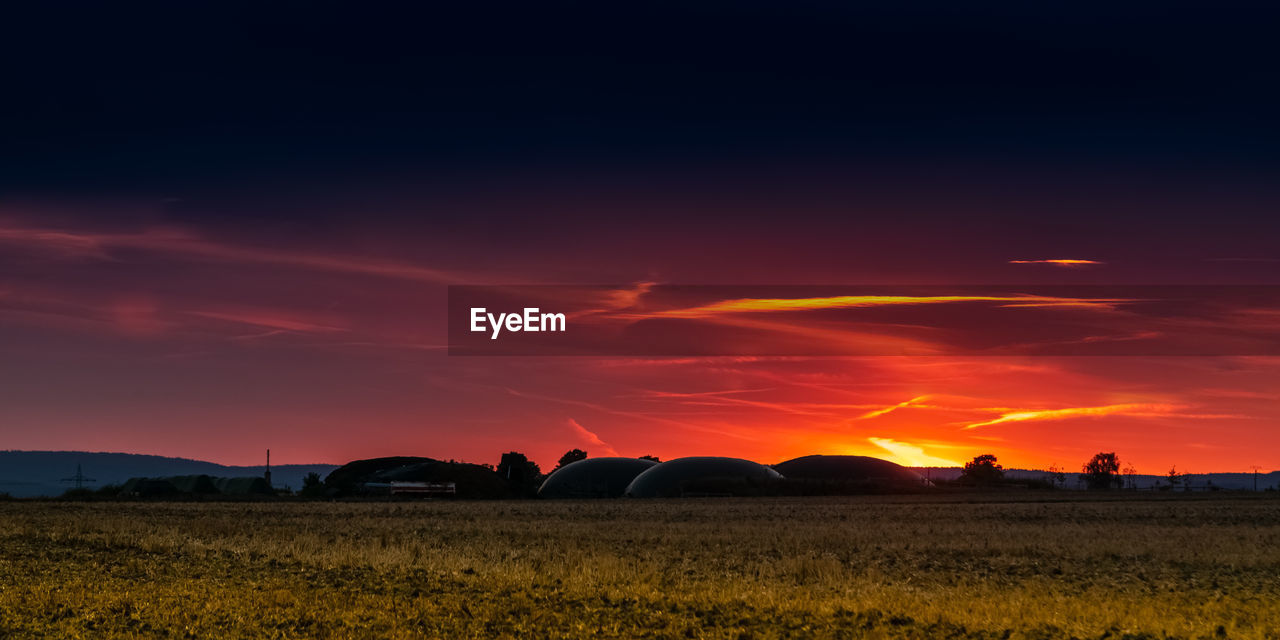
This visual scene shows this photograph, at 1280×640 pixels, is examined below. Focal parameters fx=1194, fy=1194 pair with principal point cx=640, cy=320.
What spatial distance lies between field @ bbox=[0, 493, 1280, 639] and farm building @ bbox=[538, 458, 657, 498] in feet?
362

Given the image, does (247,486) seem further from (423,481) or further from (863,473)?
(863,473)

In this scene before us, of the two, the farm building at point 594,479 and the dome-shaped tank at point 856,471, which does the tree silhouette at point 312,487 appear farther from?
the dome-shaped tank at point 856,471

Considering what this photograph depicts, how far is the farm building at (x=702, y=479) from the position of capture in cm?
14838

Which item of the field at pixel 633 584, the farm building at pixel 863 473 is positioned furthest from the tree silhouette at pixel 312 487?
the field at pixel 633 584

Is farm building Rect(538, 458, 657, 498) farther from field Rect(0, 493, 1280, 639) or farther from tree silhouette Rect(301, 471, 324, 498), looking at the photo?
field Rect(0, 493, 1280, 639)

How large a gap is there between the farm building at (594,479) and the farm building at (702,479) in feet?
17.9

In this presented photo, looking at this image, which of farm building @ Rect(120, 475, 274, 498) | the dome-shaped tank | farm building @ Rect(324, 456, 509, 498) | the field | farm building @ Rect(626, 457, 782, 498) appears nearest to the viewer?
the field

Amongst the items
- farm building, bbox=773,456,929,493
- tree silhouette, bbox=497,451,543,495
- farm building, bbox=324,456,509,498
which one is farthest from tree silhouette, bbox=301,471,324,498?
farm building, bbox=773,456,929,493

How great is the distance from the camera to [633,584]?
97.3 ft

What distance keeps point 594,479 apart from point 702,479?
906 inches

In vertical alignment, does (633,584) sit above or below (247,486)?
above

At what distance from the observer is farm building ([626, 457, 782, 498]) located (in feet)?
487

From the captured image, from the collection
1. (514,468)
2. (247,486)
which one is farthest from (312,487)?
(514,468)

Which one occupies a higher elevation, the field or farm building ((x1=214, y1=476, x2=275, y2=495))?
the field
